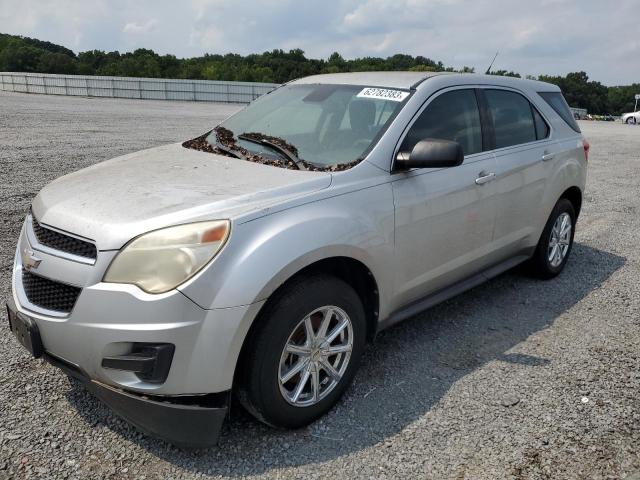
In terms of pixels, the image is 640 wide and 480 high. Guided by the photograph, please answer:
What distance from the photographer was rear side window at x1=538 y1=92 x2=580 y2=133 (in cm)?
505

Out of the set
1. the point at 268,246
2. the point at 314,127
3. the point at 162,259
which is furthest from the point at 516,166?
the point at 162,259

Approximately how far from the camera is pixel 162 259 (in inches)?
91.7

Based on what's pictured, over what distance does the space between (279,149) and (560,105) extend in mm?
3174

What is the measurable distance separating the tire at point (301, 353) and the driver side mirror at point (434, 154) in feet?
2.68

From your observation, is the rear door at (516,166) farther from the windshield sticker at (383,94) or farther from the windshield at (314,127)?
the windshield at (314,127)

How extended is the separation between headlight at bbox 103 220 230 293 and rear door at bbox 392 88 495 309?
123cm

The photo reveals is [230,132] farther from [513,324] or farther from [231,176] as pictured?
[513,324]

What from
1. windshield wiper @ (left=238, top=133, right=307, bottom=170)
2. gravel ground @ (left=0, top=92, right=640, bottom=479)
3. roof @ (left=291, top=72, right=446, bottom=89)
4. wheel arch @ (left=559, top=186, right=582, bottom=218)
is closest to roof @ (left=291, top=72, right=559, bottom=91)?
roof @ (left=291, top=72, right=446, bottom=89)

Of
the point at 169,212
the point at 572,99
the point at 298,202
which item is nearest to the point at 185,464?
the point at 169,212

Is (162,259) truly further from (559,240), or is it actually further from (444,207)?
(559,240)

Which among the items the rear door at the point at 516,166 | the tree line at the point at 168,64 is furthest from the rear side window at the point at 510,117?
the tree line at the point at 168,64

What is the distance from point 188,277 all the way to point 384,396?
146 cm

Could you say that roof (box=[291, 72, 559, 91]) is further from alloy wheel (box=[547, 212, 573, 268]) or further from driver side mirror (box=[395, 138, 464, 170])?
alloy wheel (box=[547, 212, 573, 268])

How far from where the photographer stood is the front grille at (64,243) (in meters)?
2.41
